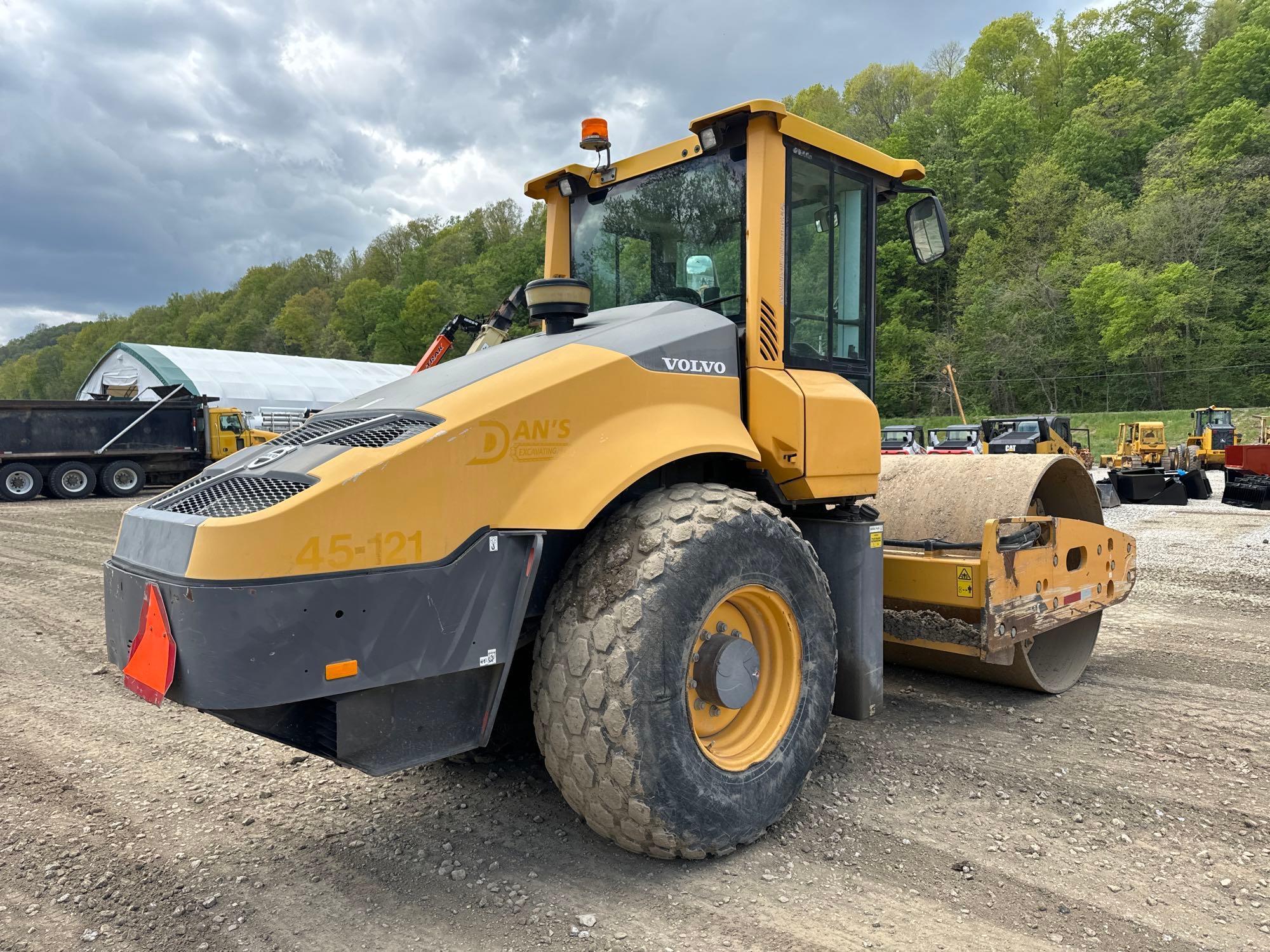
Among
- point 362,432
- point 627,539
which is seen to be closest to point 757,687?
point 627,539

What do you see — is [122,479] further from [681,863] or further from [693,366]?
[681,863]

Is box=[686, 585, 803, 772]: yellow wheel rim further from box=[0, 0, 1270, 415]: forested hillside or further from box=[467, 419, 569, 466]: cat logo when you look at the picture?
box=[0, 0, 1270, 415]: forested hillside

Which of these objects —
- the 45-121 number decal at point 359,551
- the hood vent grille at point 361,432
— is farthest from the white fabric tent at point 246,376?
the 45-121 number decal at point 359,551

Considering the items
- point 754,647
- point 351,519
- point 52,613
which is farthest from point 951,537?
point 52,613

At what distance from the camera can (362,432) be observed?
2.82m

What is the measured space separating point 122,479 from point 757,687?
2381cm

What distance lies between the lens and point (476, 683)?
2.81 meters

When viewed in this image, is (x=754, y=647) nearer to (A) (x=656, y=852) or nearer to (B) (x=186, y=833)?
(A) (x=656, y=852)

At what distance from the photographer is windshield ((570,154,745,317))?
3885 mm

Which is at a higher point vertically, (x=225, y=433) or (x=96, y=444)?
(x=225, y=433)

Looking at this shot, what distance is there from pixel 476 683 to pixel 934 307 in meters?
58.8

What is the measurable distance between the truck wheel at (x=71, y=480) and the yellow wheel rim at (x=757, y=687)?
2354cm

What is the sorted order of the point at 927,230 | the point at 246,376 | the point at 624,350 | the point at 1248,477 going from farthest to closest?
1. the point at 246,376
2. the point at 1248,477
3. the point at 927,230
4. the point at 624,350

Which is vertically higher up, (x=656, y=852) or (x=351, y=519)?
(x=351, y=519)
